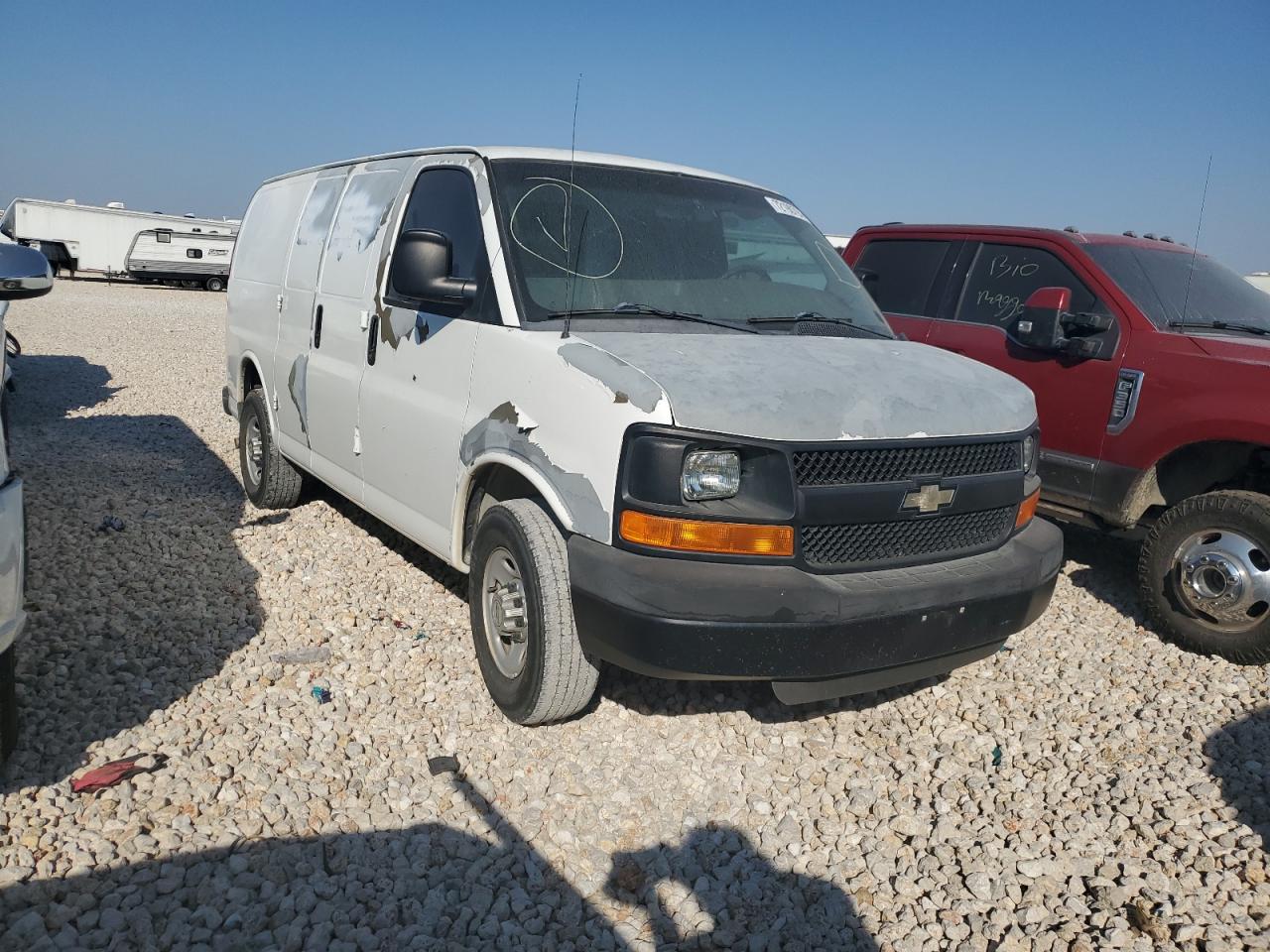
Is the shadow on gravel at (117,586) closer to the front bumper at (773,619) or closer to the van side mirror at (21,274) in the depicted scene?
the van side mirror at (21,274)

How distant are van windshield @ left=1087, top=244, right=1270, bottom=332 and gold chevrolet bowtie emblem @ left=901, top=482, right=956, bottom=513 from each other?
2813 millimetres

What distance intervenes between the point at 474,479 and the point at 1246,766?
3.23 meters

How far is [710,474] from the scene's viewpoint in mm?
2996

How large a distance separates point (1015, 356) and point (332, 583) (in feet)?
13.7

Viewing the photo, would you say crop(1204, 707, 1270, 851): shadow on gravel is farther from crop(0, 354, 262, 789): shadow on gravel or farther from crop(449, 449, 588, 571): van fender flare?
crop(0, 354, 262, 789): shadow on gravel

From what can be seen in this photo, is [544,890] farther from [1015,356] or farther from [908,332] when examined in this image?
[908,332]

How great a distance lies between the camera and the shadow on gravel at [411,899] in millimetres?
2568

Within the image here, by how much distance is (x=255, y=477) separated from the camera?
650cm

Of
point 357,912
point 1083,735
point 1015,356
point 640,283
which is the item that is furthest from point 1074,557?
point 357,912

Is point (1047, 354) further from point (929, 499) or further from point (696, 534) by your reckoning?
point (696, 534)

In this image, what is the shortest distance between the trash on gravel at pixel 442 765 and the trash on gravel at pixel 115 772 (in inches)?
35.4

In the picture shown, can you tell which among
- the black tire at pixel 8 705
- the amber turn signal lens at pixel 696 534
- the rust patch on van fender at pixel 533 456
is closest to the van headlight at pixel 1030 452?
the amber turn signal lens at pixel 696 534

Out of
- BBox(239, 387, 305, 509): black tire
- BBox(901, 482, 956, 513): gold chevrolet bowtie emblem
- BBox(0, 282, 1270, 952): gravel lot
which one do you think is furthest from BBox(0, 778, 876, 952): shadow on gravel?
BBox(239, 387, 305, 509): black tire

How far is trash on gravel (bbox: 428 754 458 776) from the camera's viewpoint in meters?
3.40
